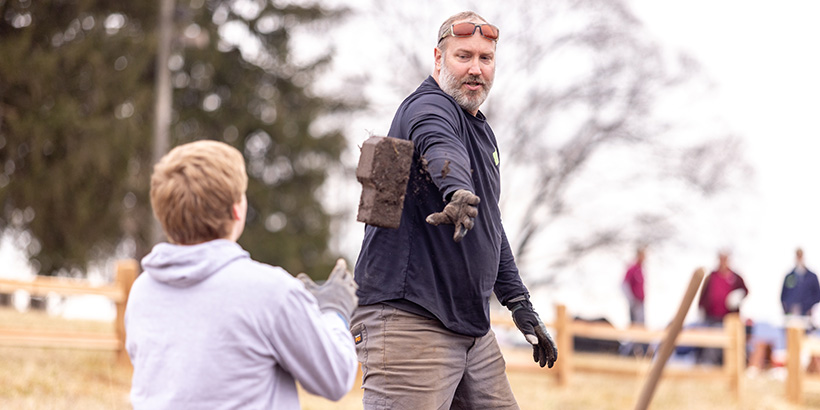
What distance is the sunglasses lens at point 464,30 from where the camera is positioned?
2932mm

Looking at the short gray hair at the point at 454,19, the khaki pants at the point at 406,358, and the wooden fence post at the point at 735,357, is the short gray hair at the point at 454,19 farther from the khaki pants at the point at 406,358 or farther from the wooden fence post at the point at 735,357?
the wooden fence post at the point at 735,357

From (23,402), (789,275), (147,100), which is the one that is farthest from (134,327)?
(147,100)

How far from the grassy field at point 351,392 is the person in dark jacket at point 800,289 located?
1.14 meters

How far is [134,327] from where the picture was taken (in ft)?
7.11

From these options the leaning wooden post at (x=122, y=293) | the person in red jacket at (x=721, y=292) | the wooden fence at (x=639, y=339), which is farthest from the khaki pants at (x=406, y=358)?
the person in red jacket at (x=721, y=292)

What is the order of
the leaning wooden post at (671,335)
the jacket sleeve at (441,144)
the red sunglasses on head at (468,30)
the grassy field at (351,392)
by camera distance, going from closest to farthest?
the jacket sleeve at (441,144), the red sunglasses on head at (468,30), the leaning wooden post at (671,335), the grassy field at (351,392)

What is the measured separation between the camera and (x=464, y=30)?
294 cm

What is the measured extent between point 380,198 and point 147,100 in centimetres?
1577

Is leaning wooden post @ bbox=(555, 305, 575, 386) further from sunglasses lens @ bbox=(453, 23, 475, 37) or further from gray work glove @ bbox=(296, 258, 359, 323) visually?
gray work glove @ bbox=(296, 258, 359, 323)

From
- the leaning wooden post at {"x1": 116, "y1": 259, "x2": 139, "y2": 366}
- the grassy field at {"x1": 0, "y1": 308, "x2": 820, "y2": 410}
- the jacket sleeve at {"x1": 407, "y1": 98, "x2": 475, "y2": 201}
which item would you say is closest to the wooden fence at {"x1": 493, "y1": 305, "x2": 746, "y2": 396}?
the grassy field at {"x1": 0, "y1": 308, "x2": 820, "y2": 410}

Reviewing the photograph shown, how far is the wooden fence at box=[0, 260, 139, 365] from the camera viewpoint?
866 cm

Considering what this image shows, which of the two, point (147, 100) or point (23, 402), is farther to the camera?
point (147, 100)

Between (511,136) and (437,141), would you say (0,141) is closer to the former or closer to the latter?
(511,136)

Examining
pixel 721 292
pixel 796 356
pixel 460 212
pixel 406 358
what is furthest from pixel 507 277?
pixel 721 292
